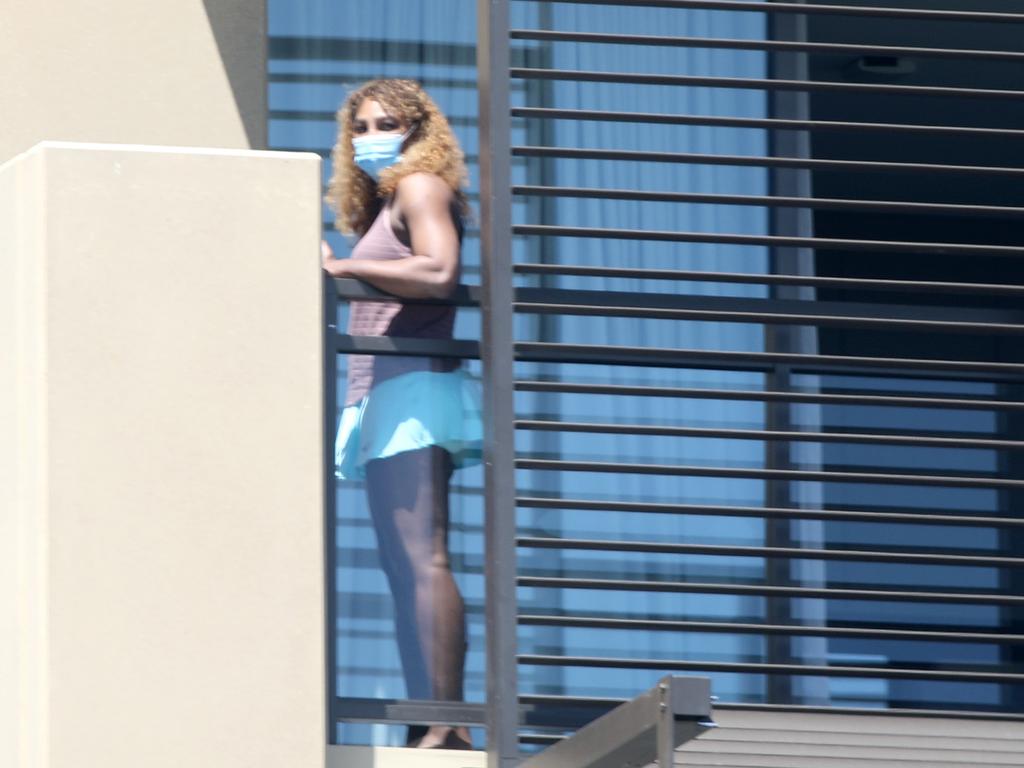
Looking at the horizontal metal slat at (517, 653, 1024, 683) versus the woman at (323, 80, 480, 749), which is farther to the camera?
the woman at (323, 80, 480, 749)

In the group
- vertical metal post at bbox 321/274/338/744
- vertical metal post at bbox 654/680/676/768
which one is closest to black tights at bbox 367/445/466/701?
vertical metal post at bbox 321/274/338/744

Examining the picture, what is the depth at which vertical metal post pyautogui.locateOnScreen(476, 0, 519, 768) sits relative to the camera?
16.1 feet

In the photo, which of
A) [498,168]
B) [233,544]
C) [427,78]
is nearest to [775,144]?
[427,78]

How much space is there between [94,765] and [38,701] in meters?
0.18

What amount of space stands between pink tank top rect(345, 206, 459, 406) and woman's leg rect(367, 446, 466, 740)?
0.65 ft

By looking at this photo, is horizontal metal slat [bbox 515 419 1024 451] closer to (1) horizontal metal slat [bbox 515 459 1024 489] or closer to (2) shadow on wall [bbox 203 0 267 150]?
(1) horizontal metal slat [bbox 515 459 1024 489]

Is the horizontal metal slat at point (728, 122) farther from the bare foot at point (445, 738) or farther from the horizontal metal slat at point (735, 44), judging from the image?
the bare foot at point (445, 738)

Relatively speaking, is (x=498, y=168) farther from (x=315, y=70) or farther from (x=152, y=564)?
(x=315, y=70)

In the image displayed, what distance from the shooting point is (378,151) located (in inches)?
229

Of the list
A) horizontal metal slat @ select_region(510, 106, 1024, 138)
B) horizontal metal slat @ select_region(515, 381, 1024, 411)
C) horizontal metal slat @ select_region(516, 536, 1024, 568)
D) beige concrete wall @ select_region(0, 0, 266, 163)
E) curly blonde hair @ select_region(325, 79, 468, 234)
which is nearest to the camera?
horizontal metal slat @ select_region(516, 536, 1024, 568)

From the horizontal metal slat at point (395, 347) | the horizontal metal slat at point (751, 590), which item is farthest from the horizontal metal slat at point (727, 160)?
the horizontal metal slat at point (751, 590)

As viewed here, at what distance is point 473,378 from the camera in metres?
5.37

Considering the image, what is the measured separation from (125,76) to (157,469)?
7.57 ft

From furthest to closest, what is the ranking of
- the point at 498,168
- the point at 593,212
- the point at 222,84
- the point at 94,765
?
the point at 593,212, the point at 222,84, the point at 498,168, the point at 94,765
